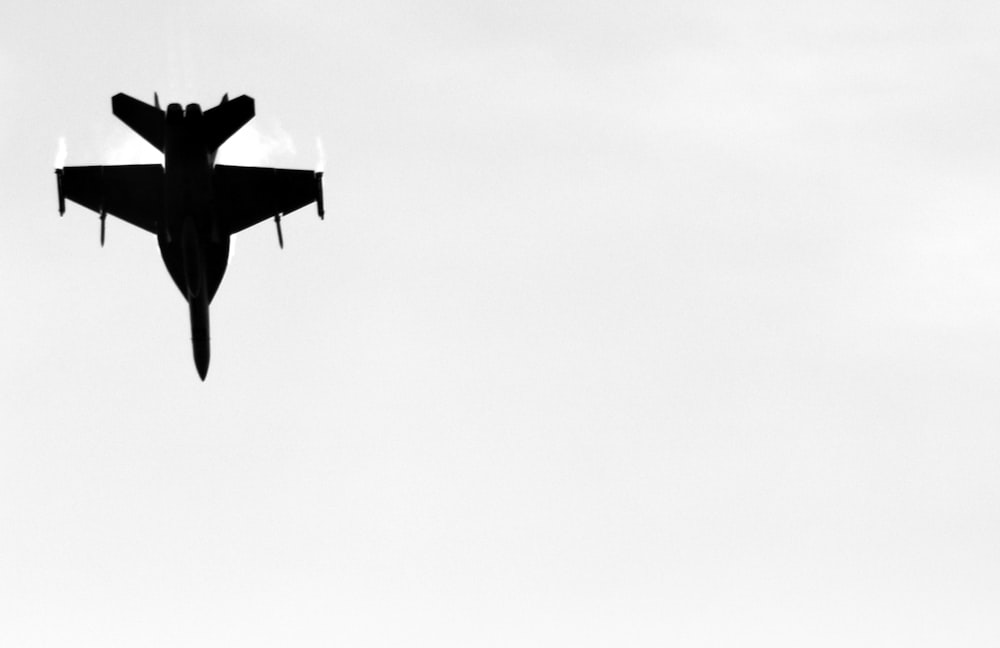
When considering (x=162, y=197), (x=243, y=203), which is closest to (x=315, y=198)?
(x=243, y=203)

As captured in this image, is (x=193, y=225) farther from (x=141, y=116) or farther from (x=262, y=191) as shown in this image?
(x=262, y=191)

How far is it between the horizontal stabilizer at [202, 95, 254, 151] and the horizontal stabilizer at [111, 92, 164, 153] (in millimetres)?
1324

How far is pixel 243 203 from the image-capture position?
143 ft

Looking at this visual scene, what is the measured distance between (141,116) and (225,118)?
91.2 inches

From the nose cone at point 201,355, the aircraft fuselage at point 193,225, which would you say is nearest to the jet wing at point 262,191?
the aircraft fuselage at point 193,225

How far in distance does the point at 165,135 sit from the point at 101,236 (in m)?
4.49

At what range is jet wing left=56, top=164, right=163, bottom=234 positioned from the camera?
42.5m

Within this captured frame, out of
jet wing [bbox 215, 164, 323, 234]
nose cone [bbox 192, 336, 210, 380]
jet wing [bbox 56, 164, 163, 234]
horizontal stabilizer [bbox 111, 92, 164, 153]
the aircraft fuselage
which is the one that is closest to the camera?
the aircraft fuselage

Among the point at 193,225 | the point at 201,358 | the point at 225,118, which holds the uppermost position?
the point at 225,118

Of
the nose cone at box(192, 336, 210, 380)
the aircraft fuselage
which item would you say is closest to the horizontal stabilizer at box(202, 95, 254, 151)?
the aircraft fuselage

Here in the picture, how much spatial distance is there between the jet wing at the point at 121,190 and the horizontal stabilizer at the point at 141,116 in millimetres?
3632

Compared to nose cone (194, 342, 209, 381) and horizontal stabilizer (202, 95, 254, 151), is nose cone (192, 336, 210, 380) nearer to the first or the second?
nose cone (194, 342, 209, 381)

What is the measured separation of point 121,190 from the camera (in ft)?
141

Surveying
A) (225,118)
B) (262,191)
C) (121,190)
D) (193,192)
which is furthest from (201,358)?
(225,118)
